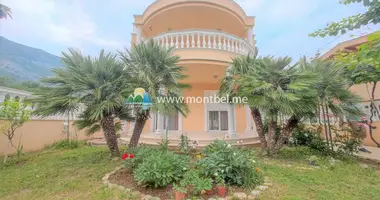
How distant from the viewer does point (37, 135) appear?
6.84 meters

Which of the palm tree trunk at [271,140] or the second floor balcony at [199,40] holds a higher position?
the second floor balcony at [199,40]

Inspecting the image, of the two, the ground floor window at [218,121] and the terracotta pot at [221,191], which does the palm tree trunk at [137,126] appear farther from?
the ground floor window at [218,121]

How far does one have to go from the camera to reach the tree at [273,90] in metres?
4.79

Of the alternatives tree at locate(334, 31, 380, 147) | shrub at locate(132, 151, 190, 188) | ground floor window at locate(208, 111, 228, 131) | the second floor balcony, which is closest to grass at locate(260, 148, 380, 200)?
shrub at locate(132, 151, 190, 188)

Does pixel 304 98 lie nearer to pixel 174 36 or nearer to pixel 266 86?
pixel 266 86

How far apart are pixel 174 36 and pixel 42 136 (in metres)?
6.75

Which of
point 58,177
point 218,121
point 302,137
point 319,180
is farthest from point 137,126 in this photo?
point 302,137

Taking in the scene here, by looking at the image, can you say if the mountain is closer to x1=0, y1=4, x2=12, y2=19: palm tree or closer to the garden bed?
x1=0, y1=4, x2=12, y2=19: palm tree

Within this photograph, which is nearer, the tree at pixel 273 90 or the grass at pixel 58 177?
the grass at pixel 58 177

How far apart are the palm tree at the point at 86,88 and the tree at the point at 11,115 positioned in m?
0.97

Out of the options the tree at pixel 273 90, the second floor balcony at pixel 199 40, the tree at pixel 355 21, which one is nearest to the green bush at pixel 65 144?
the second floor balcony at pixel 199 40

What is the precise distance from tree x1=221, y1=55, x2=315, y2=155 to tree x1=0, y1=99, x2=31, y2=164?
244 inches

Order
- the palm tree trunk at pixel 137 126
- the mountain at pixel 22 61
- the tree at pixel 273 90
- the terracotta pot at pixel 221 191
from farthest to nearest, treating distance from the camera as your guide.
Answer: the mountain at pixel 22 61, the palm tree trunk at pixel 137 126, the tree at pixel 273 90, the terracotta pot at pixel 221 191

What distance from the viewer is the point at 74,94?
4.77 meters
